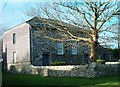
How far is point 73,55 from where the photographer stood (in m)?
41.7

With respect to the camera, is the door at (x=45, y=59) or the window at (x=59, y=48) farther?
the window at (x=59, y=48)

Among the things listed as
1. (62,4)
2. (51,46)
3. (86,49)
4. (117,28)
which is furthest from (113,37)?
(86,49)

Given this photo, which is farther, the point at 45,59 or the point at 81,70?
the point at 45,59

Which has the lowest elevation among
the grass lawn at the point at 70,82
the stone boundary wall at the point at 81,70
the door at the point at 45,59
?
the grass lawn at the point at 70,82

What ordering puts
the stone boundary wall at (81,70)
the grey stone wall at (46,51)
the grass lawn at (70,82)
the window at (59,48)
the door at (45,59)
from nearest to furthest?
the grass lawn at (70,82) → the stone boundary wall at (81,70) → the grey stone wall at (46,51) → the door at (45,59) → the window at (59,48)

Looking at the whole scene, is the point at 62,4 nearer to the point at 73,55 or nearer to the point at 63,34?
the point at 63,34

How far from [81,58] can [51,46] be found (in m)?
6.02

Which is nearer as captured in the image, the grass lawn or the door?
the grass lawn

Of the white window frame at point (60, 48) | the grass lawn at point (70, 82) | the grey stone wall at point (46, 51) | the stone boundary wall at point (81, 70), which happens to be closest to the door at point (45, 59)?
the grey stone wall at point (46, 51)

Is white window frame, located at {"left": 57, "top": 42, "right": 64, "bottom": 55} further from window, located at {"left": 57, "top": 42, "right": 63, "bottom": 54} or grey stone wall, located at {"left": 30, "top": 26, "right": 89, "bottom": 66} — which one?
grey stone wall, located at {"left": 30, "top": 26, "right": 89, "bottom": 66}

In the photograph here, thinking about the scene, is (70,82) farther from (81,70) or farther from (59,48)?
(59,48)

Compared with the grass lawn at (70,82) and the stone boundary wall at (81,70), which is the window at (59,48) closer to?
the stone boundary wall at (81,70)

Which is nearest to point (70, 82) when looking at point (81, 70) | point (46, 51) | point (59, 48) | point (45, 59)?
point (81, 70)

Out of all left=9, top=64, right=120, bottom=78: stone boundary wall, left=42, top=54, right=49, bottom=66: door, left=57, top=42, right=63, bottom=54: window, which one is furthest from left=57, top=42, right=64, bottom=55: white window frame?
left=9, top=64, right=120, bottom=78: stone boundary wall
